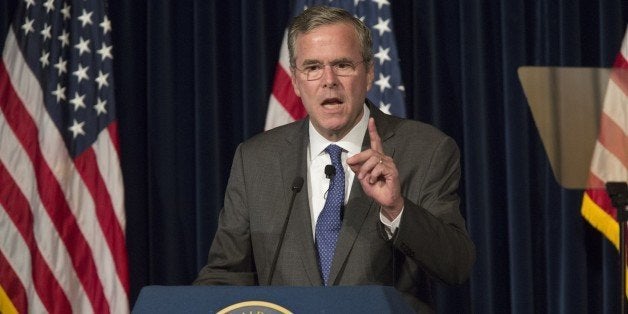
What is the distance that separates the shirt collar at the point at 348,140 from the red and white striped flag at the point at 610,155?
1.82 meters

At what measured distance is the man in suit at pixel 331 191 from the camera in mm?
2430

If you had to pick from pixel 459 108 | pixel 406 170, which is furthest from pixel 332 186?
pixel 459 108

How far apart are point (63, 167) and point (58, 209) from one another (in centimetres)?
20

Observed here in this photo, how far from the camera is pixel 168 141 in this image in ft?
15.6

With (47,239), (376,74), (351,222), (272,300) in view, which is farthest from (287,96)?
(272,300)

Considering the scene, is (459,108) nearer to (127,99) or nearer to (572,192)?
(572,192)

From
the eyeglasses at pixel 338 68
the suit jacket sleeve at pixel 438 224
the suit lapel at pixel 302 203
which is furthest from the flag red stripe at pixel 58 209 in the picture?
the suit jacket sleeve at pixel 438 224

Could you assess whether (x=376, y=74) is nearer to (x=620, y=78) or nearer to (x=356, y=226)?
(x=620, y=78)

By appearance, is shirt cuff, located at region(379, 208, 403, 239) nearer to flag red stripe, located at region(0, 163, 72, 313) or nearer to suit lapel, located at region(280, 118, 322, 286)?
suit lapel, located at region(280, 118, 322, 286)

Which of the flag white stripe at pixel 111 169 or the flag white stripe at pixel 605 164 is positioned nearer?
the flag white stripe at pixel 605 164

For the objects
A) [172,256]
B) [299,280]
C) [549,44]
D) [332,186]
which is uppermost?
[549,44]

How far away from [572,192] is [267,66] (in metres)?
1.63

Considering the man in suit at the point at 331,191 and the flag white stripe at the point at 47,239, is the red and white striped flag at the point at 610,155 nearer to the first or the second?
the man in suit at the point at 331,191

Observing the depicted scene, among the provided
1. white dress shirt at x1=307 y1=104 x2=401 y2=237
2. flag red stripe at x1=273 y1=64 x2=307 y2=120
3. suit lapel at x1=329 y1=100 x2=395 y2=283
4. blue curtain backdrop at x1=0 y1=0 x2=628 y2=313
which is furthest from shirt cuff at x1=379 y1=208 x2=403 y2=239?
A: blue curtain backdrop at x1=0 y1=0 x2=628 y2=313
